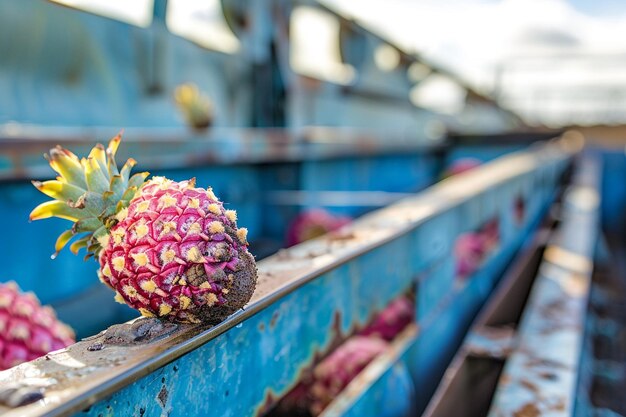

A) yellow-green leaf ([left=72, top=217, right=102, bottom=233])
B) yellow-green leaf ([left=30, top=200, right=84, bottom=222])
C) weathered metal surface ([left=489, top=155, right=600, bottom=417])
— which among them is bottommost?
weathered metal surface ([left=489, top=155, right=600, bottom=417])

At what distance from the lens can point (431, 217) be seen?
169cm

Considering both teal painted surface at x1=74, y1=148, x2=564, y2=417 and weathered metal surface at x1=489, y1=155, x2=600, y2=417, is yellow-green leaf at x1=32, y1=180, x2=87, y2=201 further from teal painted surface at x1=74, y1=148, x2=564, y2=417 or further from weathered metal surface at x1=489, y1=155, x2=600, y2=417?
weathered metal surface at x1=489, y1=155, x2=600, y2=417

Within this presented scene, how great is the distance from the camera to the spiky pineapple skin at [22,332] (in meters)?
1.13

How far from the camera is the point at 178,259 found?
0.77 metres

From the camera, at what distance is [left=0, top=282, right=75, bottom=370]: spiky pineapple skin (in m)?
1.13

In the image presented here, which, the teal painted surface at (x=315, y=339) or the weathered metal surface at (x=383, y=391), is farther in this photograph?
the weathered metal surface at (x=383, y=391)

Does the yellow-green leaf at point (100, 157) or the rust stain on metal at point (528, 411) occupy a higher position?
the yellow-green leaf at point (100, 157)

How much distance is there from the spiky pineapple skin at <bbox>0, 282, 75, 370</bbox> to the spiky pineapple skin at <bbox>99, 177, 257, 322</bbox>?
0.44 m

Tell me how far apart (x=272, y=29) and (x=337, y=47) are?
1928 mm

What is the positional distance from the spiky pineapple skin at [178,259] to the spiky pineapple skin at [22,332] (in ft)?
1.43

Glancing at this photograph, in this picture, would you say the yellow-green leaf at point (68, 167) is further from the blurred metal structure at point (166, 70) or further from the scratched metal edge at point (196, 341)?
the blurred metal structure at point (166, 70)

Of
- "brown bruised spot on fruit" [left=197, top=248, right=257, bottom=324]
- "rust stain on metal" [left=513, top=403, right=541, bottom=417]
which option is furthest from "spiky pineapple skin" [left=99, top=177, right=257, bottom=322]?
"rust stain on metal" [left=513, top=403, right=541, bottom=417]

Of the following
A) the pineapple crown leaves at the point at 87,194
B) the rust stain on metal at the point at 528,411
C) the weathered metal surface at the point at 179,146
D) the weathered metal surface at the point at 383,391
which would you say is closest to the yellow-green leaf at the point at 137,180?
the pineapple crown leaves at the point at 87,194

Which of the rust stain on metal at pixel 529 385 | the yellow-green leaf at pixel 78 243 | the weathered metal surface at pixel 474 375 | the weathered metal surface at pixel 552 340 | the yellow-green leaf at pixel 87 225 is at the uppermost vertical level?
the yellow-green leaf at pixel 87 225
